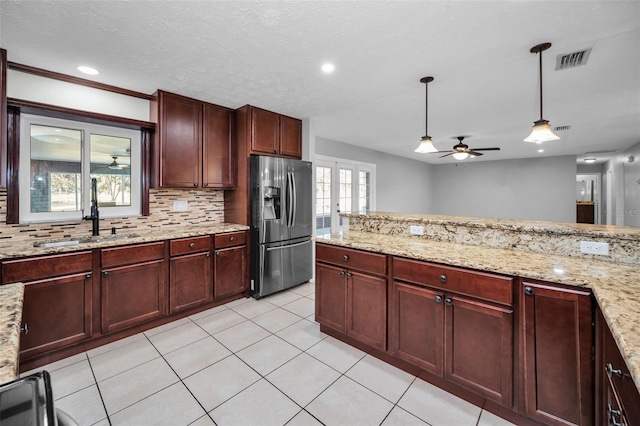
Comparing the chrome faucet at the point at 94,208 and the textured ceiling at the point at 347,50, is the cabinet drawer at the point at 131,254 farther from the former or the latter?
the textured ceiling at the point at 347,50

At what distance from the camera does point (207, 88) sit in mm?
2936

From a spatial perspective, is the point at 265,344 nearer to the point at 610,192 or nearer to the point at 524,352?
the point at 524,352

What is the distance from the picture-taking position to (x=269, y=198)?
3.51 m

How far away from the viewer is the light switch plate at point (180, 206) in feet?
11.3

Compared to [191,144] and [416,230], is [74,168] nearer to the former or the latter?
[191,144]

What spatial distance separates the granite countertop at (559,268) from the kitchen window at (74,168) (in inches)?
90.2

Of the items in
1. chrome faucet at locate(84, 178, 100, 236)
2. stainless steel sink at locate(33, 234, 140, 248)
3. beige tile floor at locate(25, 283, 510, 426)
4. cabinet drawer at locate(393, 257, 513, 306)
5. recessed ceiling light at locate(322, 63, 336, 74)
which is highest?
recessed ceiling light at locate(322, 63, 336, 74)

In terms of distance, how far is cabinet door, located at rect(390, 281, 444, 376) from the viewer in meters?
1.84

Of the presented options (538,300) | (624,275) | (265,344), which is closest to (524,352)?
(538,300)

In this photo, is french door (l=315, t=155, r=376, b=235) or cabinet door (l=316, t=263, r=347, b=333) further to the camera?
french door (l=315, t=155, r=376, b=235)

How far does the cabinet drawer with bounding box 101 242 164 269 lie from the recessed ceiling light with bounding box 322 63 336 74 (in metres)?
2.24

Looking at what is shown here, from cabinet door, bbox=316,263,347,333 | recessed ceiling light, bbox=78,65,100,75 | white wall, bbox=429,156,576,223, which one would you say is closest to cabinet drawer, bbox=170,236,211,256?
cabinet door, bbox=316,263,347,333

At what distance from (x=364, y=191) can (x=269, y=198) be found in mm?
3337

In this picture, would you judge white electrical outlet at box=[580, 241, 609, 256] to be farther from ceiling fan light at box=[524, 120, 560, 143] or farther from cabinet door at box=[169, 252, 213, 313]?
cabinet door at box=[169, 252, 213, 313]
